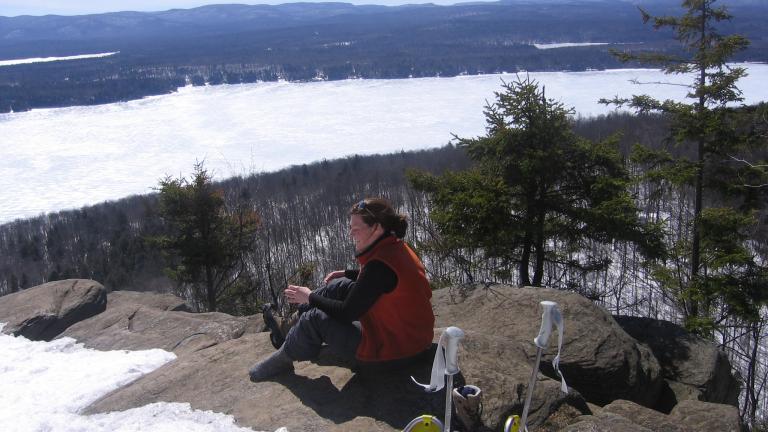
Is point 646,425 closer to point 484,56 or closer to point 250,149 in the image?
point 250,149

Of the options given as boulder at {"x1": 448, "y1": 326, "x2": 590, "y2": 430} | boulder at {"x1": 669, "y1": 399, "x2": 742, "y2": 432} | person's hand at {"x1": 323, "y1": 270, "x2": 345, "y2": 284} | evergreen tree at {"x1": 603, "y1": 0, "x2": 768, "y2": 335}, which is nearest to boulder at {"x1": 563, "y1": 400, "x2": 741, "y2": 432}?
boulder at {"x1": 669, "y1": 399, "x2": 742, "y2": 432}

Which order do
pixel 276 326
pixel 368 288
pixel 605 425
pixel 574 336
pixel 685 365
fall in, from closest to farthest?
pixel 605 425 → pixel 368 288 → pixel 276 326 → pixel 574 336 → pixel 685 365

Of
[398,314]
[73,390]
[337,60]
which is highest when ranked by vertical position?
[337,60]

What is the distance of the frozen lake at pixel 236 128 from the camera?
64.7 metres

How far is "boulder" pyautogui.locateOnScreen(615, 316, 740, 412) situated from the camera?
265 inches

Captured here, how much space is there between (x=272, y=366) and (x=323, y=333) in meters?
0.64

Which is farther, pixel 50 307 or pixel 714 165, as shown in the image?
pixel 714 165

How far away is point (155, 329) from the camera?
819 cm

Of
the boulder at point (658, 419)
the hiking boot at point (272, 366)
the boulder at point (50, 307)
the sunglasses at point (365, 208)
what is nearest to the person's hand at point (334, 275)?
the hiking boot at point (272, 366)

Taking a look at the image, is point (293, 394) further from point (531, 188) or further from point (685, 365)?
point (531, 188)

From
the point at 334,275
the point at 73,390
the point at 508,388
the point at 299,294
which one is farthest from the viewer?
the point at 73,390

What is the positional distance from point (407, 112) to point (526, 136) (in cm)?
8357

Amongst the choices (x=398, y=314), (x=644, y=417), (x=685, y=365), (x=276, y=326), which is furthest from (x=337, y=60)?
(x=644, y=417)

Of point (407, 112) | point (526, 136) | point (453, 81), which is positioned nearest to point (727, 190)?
point (526, 136)
